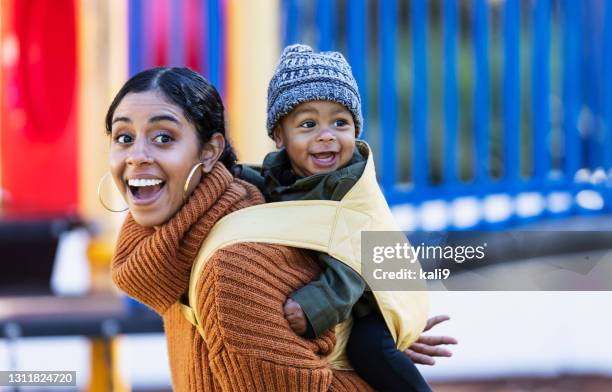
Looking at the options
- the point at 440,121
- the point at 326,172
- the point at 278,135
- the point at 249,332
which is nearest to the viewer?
the point at 249,332

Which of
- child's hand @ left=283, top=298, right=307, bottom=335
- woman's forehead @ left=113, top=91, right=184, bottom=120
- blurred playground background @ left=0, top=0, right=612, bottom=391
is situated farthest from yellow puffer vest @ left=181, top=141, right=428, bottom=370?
blurred playground background @ left=0, top=0, right=612, bottom=391

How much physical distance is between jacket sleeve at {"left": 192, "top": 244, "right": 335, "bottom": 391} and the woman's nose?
221mm

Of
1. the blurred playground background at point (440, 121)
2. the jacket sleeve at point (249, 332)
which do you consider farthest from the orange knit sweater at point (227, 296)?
the blurred playground background at point (440, 121)

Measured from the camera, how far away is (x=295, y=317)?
5.65 ft

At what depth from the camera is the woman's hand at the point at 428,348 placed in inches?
82.7

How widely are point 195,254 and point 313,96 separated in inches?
15.4

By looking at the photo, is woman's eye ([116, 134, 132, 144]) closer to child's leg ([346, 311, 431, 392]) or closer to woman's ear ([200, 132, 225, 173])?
woman's ear ([200, 132, 225, 173])

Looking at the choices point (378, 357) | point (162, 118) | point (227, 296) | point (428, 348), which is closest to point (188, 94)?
point (162, 118)

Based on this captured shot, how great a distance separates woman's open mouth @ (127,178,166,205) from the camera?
1.80 m

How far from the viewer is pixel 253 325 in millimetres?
1686

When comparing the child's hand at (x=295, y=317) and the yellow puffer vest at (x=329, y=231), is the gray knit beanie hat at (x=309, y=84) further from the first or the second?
the child's hand at (x=295, y=317)

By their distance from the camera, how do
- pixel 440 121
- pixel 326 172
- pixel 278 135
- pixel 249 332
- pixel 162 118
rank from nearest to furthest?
pixel 249 332, pixel 162 118, pixel 326 172, pixel 278 135, pixel 440 121

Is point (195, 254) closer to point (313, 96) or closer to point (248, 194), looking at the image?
point (248, 194)

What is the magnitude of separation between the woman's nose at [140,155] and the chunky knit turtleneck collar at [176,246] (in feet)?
0.36
